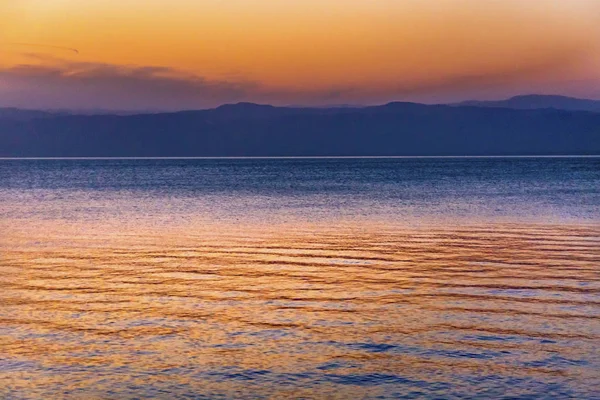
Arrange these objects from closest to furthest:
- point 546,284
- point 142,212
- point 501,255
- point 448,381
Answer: point 448,381
point 546,284
point 501,255
point 142,212

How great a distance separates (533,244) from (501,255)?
13.6ft

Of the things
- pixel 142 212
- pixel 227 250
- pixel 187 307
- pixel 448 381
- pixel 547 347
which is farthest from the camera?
pixel 142 212

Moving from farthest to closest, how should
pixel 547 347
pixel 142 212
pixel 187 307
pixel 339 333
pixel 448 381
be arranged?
pixel 142 212
pixel 187 307
pixel 339 333
pixel 547 347
pixel 448 381

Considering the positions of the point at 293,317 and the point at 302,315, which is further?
the point at 302,315

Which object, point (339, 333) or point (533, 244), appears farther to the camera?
point (533, 244)

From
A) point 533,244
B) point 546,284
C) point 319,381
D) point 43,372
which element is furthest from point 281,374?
point 533,244

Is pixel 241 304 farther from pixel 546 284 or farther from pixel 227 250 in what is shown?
pixel 227 250

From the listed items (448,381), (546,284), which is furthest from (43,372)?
(546,284)

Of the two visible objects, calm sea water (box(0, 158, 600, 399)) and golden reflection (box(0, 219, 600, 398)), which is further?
golden reflection (box(0, 219, 600, 398))

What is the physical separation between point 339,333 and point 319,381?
3236 mm

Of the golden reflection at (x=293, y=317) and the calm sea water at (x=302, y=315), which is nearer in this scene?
the calm sea water at (x=302, y=315)

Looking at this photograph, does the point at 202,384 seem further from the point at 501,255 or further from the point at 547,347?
the point at 501,255

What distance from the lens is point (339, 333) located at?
651 inches

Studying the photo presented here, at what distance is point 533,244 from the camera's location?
32.1 metres
